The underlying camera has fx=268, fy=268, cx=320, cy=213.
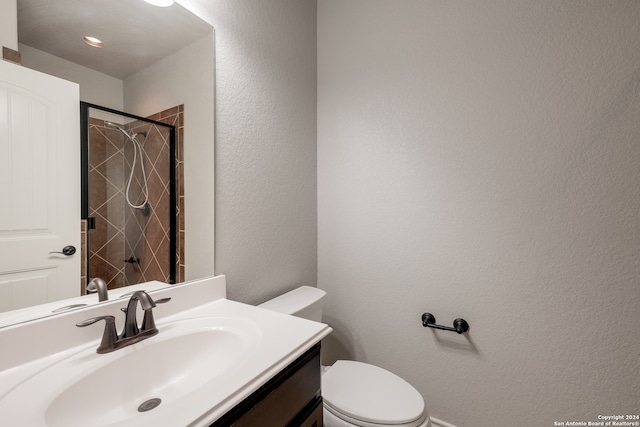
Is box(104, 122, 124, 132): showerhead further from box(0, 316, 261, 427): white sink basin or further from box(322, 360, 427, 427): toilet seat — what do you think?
box(322, 360, 427, 427): toilet seat

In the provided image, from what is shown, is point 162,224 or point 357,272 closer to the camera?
point 162,224

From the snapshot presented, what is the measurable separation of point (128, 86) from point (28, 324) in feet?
2.32

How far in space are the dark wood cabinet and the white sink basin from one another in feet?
0.28

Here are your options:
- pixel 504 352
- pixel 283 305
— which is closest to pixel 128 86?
pixel 283 305

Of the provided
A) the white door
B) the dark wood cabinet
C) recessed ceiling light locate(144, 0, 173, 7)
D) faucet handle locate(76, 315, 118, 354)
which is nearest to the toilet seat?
the dark wood cabinet

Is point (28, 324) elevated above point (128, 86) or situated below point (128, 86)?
below

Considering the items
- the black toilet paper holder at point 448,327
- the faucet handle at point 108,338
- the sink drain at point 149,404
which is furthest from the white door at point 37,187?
the black toilet paper holder at point 448,327

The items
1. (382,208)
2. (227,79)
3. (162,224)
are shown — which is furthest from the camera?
(382,208)

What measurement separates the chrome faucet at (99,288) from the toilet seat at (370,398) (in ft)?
2.83

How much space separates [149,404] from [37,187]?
24.3 inches

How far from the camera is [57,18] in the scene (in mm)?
718

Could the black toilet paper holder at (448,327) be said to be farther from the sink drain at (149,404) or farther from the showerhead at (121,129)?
the showerhead at (121,129)

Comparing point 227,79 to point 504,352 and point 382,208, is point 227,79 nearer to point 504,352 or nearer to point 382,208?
point 382,208

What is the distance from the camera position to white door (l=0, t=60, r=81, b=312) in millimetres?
628
